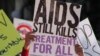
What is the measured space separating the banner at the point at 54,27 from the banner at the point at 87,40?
39 millimetres

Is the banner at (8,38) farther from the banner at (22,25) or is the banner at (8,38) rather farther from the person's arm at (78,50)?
the person's arm at (78,50)

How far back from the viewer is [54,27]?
1.01 m

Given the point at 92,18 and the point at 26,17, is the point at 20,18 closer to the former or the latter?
the point at 26,17

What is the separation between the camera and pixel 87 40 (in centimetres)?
107

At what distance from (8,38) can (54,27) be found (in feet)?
0.55

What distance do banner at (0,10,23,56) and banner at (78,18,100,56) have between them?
0.77ft

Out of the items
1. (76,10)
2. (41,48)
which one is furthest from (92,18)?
(41,48)

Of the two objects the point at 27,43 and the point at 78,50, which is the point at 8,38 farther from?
the point at 78,50

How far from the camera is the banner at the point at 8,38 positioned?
99 centimetres

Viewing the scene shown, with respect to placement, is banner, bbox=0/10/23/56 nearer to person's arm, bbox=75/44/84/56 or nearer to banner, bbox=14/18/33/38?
banner, bbox=14/18/33/38

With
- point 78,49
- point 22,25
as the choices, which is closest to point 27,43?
point 22,25

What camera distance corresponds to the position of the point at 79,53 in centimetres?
106

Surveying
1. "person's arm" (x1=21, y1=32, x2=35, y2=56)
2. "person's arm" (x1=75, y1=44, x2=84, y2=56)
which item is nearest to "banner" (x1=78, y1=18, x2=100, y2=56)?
"person's arm" (x1=75, y1=44, x2=84, y2=56)

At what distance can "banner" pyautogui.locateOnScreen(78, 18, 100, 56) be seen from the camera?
1.06 metres
